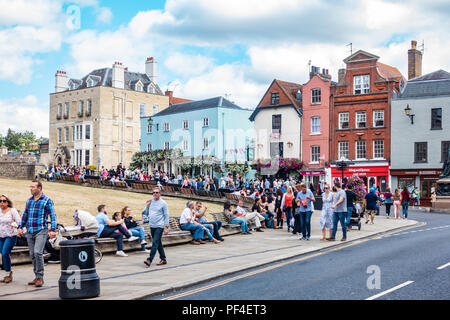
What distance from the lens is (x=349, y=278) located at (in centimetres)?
1052

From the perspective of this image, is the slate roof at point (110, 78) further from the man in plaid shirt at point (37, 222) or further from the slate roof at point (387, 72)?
the man in plaid shirt at point (37, 222)

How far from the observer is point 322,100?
5312 centimetres

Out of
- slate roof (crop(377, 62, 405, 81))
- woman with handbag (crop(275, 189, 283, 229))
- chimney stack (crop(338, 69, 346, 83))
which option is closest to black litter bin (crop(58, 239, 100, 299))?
woman with handbag (crop(275, 189, 283, 229))

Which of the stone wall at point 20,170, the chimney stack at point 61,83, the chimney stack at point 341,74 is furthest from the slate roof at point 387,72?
the chimney stack at point 61,83

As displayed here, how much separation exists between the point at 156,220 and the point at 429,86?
4139 centimetres

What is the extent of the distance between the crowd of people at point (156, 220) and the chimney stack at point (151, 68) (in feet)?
175

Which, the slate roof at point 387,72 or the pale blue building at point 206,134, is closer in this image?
the slate roof at point 387,72

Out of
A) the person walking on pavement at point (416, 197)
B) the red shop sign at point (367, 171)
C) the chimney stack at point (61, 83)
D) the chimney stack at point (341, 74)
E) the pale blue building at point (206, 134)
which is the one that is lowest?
the person walking on pavement at point (416, 197)

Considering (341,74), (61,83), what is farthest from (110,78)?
(341,74)

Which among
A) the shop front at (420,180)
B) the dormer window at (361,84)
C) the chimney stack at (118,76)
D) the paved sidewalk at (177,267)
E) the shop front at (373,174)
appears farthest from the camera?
the chimney stack at (118,76)

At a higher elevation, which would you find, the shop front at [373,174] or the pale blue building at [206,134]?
the pale blue building at [206,134]

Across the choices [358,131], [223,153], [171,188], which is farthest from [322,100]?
[171,188]

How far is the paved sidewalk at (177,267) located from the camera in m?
9.62
